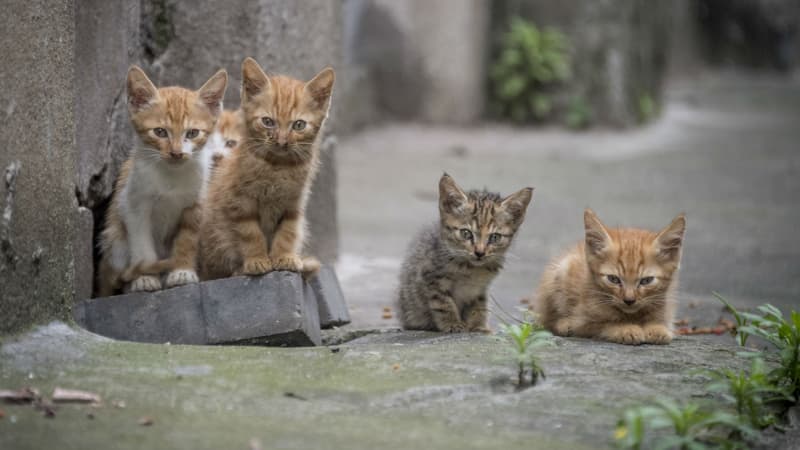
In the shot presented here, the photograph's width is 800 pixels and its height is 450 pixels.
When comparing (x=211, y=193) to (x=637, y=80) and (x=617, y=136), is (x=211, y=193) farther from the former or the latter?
(x=637, y=80)

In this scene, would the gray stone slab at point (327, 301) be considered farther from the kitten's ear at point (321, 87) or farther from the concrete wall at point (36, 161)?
the concrete wall at point (36, 161)

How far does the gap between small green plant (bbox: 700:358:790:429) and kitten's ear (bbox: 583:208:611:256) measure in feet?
3.44

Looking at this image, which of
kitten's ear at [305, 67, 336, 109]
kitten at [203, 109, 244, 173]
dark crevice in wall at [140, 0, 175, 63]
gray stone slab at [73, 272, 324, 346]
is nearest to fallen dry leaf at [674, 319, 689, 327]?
gray stone slab at [73, 272, 324, 346]

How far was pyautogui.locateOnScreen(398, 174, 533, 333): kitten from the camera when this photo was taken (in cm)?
532

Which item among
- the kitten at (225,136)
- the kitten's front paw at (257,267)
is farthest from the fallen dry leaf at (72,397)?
the kitten at (225,136)

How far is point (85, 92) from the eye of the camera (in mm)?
5516

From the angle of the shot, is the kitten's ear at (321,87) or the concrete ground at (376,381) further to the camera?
the kitten's ear at (321,87)

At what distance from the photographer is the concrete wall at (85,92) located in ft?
14.0

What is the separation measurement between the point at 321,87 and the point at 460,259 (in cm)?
110

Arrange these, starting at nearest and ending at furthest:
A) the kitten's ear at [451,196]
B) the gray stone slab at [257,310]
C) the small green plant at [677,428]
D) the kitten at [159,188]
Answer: the small green plant at [677,428] < the gray stone slab at [257,310] < the kitten at [159,188] < the kitten's ear at [451,196]

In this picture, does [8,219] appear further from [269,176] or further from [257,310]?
[269,176]

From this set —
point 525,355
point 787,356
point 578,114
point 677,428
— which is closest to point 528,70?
point 578,114

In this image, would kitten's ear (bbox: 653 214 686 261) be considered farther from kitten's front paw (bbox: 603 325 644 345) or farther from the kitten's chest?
the kitten's chest

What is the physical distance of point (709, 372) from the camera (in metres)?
4.25
